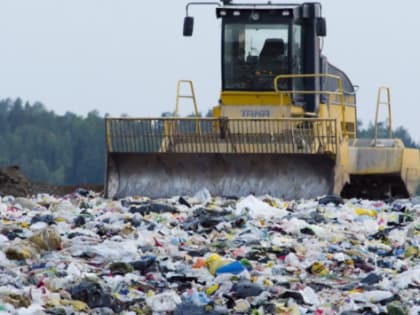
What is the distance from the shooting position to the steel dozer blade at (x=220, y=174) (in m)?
16.8

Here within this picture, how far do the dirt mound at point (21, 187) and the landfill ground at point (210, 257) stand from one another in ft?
12.1

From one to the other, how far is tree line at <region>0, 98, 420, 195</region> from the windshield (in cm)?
4239

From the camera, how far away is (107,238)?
12.9 metres

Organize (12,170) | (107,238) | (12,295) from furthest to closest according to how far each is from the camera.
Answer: (12,170) < (107,238) < (12,295)

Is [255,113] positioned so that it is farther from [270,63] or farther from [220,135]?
[220,135]

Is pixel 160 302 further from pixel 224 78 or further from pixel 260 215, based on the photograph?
pixel 224 78

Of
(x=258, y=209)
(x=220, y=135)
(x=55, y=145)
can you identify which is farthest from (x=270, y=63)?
(x=55, y=145)

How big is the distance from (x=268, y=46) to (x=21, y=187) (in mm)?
4292

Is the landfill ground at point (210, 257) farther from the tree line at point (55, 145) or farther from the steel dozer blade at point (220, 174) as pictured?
the tree line at point (55, 145)

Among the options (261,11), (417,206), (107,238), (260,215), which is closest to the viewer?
(107,238)

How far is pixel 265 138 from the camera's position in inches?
683

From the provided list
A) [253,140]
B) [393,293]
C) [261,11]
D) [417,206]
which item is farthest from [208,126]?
[393,293]

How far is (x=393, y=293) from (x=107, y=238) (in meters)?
3.45

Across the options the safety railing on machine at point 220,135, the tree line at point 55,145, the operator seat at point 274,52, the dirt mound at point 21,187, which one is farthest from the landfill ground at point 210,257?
the tree line at point 55,145
